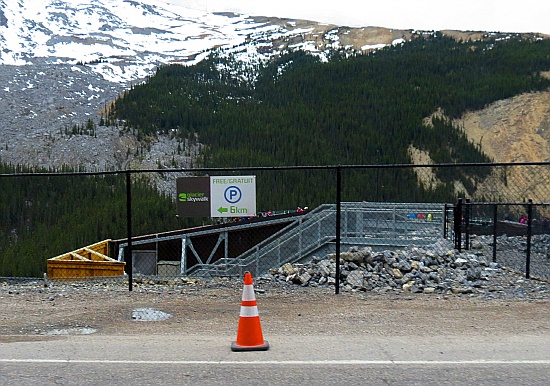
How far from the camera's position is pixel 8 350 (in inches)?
279

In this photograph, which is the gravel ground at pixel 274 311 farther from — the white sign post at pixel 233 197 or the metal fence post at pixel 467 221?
the metal fence post at pixel 467 221

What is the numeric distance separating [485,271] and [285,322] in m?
7.83

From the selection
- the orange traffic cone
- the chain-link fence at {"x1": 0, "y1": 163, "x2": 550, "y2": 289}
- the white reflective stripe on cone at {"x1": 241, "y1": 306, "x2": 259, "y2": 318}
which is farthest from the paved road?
the chain-link fence at {"x1": 0, "y1": 163, "x2": 550, "y2": 289}

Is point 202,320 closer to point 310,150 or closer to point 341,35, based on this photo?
point 310,150

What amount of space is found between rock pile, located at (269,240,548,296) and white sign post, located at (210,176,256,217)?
290cm

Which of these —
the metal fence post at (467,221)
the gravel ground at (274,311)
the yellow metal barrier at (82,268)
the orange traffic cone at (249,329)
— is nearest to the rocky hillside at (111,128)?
the yellow metal barrier at (82,268)

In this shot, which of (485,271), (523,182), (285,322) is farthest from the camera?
(523,182)

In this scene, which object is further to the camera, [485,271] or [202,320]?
[485,271]

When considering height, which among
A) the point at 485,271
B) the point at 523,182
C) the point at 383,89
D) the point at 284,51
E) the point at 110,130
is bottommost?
the point at 485,271

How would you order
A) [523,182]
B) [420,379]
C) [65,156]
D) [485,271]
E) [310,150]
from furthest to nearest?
[65,156]
[310,150]
[523,182]
[485,271]
[420,379]

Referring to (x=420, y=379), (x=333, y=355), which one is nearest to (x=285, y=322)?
(x=333, y=355)

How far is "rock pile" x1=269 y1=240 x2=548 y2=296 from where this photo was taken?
39.7 ft

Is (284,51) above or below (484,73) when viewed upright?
above

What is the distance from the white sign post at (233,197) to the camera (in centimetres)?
1055
